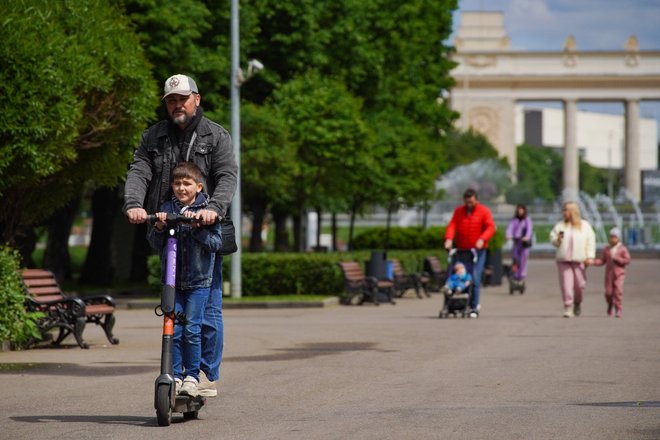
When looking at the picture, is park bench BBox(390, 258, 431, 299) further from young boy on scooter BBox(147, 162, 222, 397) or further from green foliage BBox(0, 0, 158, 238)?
young boy on scooter BBox(147, 162, 222, 397)

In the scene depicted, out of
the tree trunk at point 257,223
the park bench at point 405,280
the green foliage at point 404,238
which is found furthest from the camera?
the green foliage at point 404,238

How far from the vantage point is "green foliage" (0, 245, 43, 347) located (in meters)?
15.5

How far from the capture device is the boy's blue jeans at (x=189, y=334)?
30.2 feet

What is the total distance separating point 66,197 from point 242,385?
809 centimetres

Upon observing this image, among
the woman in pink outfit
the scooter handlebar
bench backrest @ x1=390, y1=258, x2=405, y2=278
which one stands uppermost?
the scooter handlebar

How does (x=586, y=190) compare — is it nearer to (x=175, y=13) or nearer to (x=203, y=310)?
(x=175, y=13)

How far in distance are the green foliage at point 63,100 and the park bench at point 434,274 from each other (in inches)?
601

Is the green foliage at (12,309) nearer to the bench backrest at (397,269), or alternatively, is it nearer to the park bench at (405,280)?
the park bench at (405,280)

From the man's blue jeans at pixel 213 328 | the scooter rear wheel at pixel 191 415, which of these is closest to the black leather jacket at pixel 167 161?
the man's blue jeans at pixel 213 328

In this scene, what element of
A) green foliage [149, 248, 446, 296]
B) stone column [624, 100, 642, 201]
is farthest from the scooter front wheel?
stone column [624, 100, 642, 201]

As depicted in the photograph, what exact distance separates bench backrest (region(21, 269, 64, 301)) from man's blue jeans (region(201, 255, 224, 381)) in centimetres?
744

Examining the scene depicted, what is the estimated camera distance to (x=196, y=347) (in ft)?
30.5

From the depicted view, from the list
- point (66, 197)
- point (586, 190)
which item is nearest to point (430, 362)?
point (66, 197)

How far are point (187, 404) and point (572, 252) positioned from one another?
14085 mm
